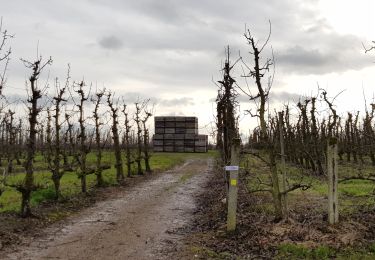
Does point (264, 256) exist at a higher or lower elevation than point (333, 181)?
lower

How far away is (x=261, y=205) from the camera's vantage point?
1301cm

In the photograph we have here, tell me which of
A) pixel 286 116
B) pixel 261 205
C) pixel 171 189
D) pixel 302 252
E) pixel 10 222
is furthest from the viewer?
pixel 286 116

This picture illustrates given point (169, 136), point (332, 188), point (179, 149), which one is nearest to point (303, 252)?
point (332, 188)

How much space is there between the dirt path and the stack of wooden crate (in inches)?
1896

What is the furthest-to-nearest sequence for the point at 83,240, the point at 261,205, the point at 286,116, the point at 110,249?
the point at 286,116
the point at 261,205
the point at 83,240
the point at 110,249

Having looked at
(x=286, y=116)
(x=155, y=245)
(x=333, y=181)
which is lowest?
(x=155, y=245)

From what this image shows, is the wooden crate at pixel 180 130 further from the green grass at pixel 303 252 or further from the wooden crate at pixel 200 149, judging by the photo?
the green grass at pixel 303 252

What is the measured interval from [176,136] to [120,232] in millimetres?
55352

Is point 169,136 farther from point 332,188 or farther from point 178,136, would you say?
point 332,188

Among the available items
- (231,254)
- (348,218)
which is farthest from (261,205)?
(231,254)

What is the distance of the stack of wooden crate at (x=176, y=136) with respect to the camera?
6631 centimetres

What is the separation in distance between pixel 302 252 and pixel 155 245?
130 inches

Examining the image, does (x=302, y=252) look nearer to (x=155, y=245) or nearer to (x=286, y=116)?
(x=155, y=245)

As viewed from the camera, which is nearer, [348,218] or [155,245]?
[155,245]
